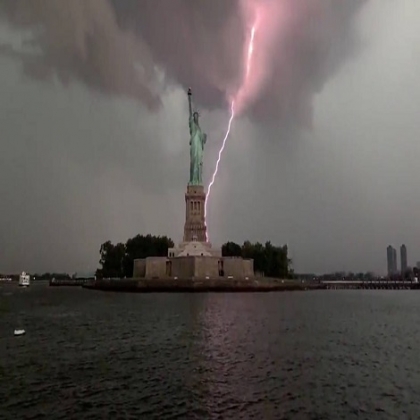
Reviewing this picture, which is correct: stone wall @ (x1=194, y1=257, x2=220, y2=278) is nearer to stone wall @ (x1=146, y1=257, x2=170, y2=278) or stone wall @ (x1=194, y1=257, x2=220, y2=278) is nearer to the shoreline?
the shoreline

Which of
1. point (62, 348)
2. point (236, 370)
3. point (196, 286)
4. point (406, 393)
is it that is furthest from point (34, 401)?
point (196, 286)

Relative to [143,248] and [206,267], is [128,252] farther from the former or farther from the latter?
[206,267]

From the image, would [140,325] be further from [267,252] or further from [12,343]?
[267,252]

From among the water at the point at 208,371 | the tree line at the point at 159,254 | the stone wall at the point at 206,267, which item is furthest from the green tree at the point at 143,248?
the water at the point at 208,371

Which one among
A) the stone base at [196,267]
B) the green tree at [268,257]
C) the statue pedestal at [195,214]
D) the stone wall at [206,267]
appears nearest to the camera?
the stone wall at [206,267]

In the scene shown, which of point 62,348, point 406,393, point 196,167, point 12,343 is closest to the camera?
point 406,393

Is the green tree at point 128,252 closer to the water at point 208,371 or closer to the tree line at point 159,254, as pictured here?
the tree line at point 159,254

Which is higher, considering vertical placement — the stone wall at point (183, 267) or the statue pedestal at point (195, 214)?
the statue pedestal at point (195, 214)
